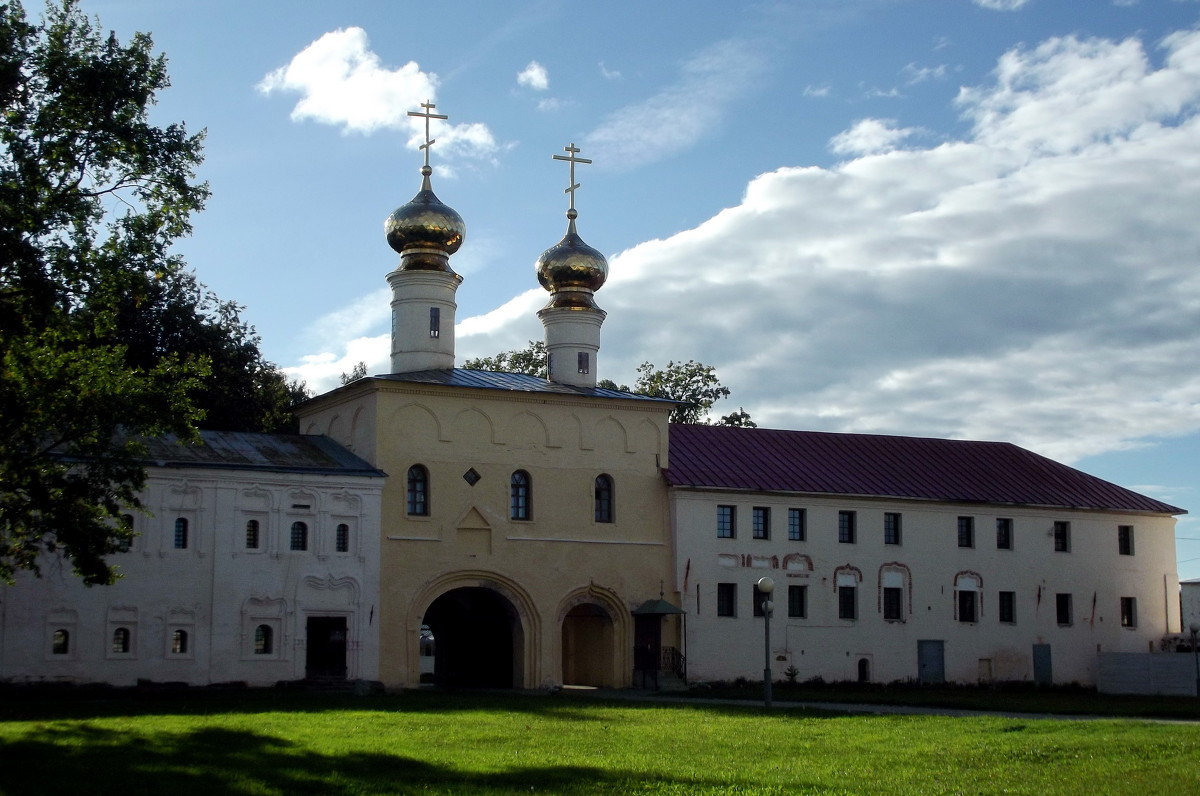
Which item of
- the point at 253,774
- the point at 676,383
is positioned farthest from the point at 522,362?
the point at 253,774

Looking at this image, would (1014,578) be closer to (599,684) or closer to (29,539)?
(599,684)

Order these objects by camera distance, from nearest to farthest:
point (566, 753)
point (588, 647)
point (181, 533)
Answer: point (566, 753) < point (181, 533) < point (588, 647)

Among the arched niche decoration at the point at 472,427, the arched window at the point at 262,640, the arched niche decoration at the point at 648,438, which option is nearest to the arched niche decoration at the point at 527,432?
the arched niche decoration at the point at 472,427

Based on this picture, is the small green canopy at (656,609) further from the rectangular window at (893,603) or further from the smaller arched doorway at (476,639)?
the rectangular window at (893,603)

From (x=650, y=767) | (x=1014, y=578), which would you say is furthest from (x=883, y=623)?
(x=650, y=767)

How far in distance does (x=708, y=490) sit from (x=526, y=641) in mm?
6323

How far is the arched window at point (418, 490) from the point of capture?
33562 mm

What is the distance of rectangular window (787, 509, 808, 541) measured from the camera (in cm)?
3856

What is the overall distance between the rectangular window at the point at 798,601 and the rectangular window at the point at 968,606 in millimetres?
5121

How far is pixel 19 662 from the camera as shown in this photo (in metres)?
28.0

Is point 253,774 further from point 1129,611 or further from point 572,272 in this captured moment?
point 1129,611

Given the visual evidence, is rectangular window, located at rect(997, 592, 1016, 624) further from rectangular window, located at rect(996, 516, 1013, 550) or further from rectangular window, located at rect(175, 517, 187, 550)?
rectangular window, located at rect(175, 517, 187, 550)

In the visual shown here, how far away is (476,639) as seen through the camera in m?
36.6

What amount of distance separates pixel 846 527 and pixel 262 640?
16.5 m
